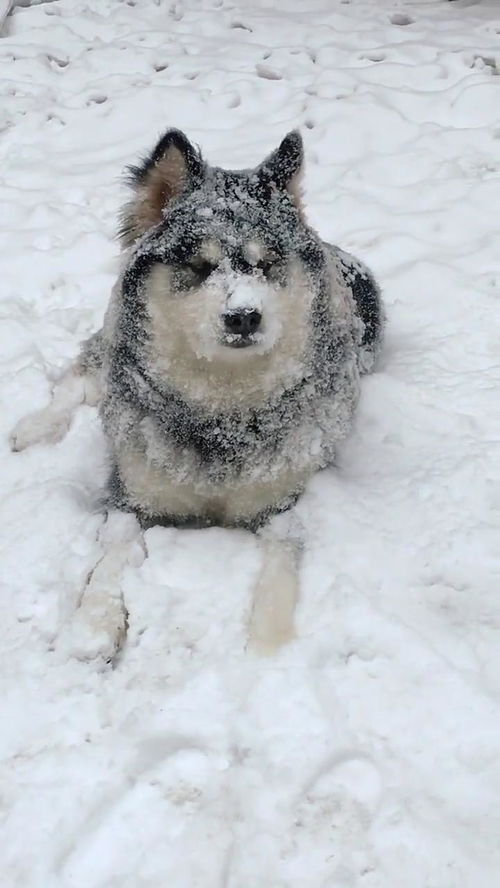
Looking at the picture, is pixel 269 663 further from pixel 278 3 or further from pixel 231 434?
pixel 278 3

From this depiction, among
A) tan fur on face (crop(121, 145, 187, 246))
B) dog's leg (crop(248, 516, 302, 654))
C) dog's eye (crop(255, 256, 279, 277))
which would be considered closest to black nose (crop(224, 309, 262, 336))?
dog's eye (crop(255, 256, 279, 277))

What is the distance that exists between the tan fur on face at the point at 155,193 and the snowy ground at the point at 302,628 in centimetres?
104

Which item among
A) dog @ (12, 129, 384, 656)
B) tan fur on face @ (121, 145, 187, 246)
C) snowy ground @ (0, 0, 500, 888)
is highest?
tan fur on face @ (121, 145, 187, 246)

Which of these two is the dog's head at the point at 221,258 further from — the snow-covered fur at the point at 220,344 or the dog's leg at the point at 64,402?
the dog's leg at the point at 64,402

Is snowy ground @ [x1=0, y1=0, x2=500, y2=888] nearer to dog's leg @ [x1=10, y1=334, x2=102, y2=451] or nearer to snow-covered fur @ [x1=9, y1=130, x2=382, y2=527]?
dog's leg @ [x1=10, y1=334, x2=102, y2=451]

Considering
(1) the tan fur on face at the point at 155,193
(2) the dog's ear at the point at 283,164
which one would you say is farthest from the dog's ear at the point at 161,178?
(2) the dog's ear at the point at 283,164

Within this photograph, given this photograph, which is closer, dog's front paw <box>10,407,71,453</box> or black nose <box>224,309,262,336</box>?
black nose <box>224,309,262,336</box>

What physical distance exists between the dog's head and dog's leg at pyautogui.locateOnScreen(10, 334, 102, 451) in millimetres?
948

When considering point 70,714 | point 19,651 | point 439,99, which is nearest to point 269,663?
point 70,714

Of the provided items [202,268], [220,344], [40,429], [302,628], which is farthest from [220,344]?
[40,429]

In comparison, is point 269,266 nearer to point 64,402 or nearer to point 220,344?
point 220,344

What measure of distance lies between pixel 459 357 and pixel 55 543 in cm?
214

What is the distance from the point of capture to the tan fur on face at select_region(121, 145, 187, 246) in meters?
2.34

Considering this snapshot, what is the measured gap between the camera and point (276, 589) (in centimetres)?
233
